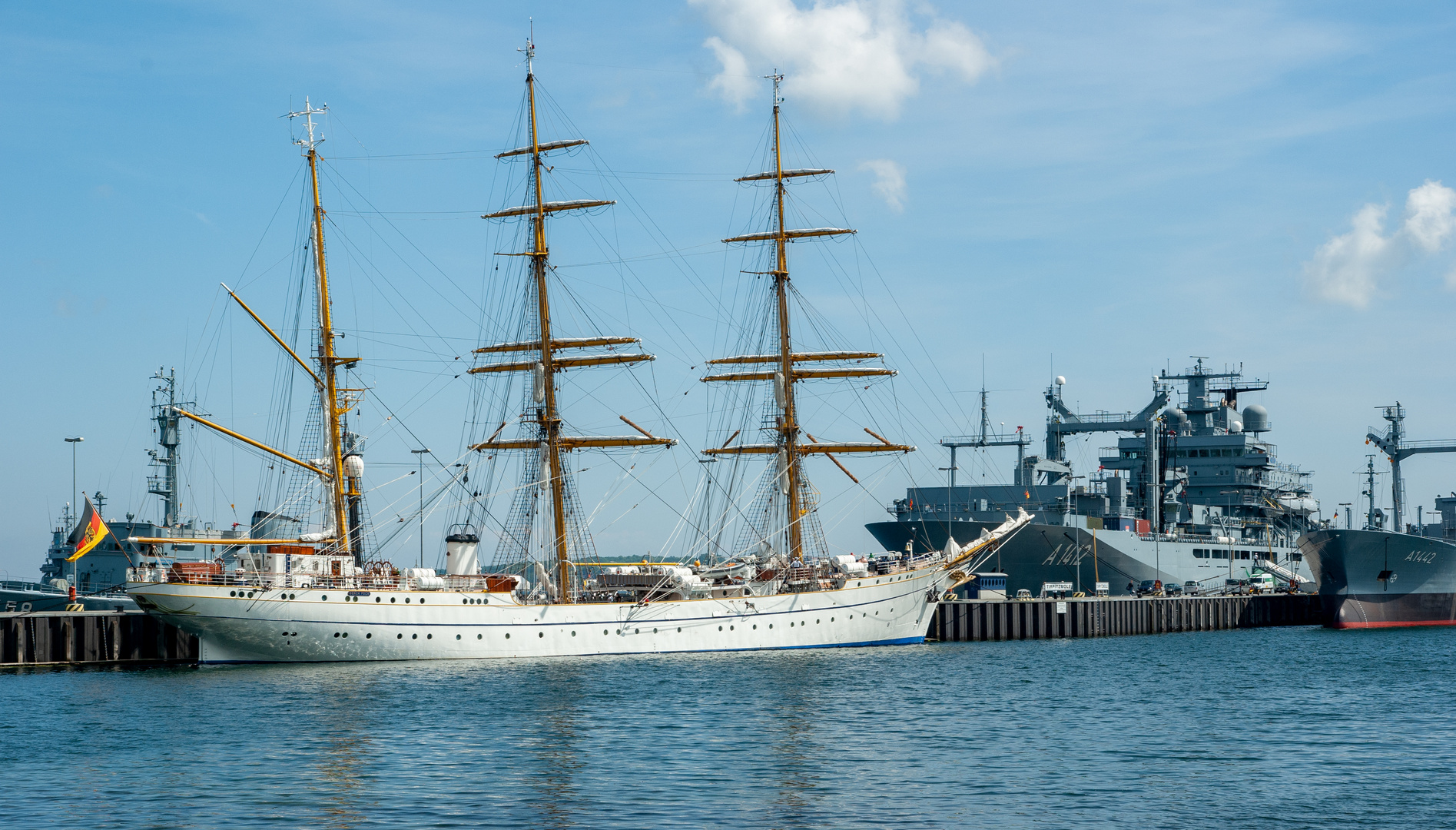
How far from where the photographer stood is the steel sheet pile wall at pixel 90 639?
48.5 metres

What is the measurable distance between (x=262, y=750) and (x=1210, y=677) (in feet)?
108

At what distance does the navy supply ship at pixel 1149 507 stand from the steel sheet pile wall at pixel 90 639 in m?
42.1

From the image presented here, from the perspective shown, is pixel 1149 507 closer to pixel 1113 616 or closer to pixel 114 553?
pixel 1113 616

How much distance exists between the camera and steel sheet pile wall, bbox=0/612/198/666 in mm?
48531

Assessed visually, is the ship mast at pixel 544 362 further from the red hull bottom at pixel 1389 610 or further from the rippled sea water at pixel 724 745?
the red hull bottom at pixel 1389 610

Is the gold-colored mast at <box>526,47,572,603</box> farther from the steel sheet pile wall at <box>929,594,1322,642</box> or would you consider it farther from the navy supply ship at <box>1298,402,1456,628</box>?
the navy supply ship at <box>1298,402,1456,628</box>

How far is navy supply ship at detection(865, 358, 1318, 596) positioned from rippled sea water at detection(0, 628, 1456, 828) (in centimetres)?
3145

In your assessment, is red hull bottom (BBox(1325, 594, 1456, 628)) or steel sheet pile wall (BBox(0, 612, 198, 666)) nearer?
steel sheet pile wall (BBox(0, 612, 198, 666))

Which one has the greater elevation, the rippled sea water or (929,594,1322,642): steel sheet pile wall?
the rippled sea water

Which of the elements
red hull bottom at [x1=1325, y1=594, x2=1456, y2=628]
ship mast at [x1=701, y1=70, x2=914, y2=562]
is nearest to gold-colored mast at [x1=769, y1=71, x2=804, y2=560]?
ship mast at [x1=701, y1=70, x2=914, y2=562]

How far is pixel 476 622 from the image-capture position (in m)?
49.9

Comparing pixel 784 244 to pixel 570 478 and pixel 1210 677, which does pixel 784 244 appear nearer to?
pixel 570 478

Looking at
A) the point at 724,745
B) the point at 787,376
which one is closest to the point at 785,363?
the point at 787,376

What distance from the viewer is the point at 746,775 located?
90.7 feet
